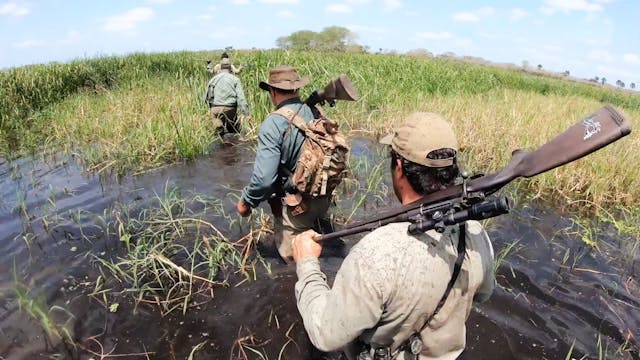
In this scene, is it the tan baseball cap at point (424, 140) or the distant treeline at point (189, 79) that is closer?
the tan baseball cap at point (424, 140)

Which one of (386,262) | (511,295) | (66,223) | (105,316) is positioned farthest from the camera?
(66,223)

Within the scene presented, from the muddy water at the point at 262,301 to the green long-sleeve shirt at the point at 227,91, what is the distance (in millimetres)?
3198

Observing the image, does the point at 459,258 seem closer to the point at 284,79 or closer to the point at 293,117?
the point at 293,117

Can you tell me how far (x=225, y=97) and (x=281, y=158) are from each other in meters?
5.26

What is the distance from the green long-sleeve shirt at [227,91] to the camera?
26.6 feet

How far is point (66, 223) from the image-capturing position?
16.3ft

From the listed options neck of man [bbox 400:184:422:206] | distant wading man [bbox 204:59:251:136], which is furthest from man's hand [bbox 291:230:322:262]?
distant wading man [bbox 204:59:251:136]

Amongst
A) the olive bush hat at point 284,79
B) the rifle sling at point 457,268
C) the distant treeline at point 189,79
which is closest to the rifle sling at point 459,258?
the rifle sling at point 457,268

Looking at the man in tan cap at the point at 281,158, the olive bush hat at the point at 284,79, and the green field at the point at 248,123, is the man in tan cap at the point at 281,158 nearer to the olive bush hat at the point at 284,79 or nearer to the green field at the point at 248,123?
the olive bush hat at the point at 284,79

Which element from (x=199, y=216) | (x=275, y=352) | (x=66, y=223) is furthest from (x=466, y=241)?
(x=66, y=223)

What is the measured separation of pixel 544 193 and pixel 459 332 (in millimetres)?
5025

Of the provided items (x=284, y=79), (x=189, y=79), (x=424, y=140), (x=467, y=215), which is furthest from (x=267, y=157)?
(x=189, y=79)

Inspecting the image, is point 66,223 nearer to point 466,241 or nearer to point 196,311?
point 196,311

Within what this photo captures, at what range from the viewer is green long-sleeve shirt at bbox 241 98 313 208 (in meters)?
3.28
